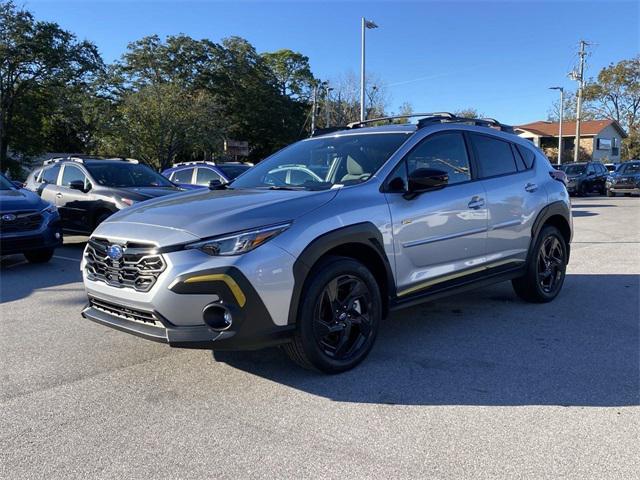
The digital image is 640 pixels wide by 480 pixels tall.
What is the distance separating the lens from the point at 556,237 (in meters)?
6.05

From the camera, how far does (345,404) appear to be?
11.4ft

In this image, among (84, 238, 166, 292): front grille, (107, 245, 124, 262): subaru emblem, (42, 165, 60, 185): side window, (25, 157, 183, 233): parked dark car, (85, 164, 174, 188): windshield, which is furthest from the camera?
(42, 165, 60, 185): side window

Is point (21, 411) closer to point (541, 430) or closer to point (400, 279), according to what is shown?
point (400, 279)

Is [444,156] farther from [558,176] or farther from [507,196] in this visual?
[558,176]

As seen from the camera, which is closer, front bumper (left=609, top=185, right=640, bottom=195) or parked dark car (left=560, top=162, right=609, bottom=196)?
front bumper (left=609, top=185, right=640, bottom=195)

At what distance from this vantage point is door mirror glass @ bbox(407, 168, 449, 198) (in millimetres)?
4184

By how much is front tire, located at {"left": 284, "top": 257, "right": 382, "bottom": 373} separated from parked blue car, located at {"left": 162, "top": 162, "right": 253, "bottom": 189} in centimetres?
939

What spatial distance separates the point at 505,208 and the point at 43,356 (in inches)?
165

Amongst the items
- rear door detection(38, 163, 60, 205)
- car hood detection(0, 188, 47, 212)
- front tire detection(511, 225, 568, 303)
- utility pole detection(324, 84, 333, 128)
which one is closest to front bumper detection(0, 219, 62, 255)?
car hood detection(0, 188, 47, 212)

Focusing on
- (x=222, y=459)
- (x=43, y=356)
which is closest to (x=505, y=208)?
Answer: (x=222, y=459)

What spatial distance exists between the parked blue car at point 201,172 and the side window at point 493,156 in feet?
27.1

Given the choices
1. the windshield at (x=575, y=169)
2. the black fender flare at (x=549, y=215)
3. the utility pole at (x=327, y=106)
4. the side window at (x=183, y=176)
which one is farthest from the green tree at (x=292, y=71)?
the black fender flare at (x=549, y=215)

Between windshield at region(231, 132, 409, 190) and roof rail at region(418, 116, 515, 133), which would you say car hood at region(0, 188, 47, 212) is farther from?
roof rail at region(418, 116, 515, 133)

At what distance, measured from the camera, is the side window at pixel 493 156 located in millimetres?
5277
